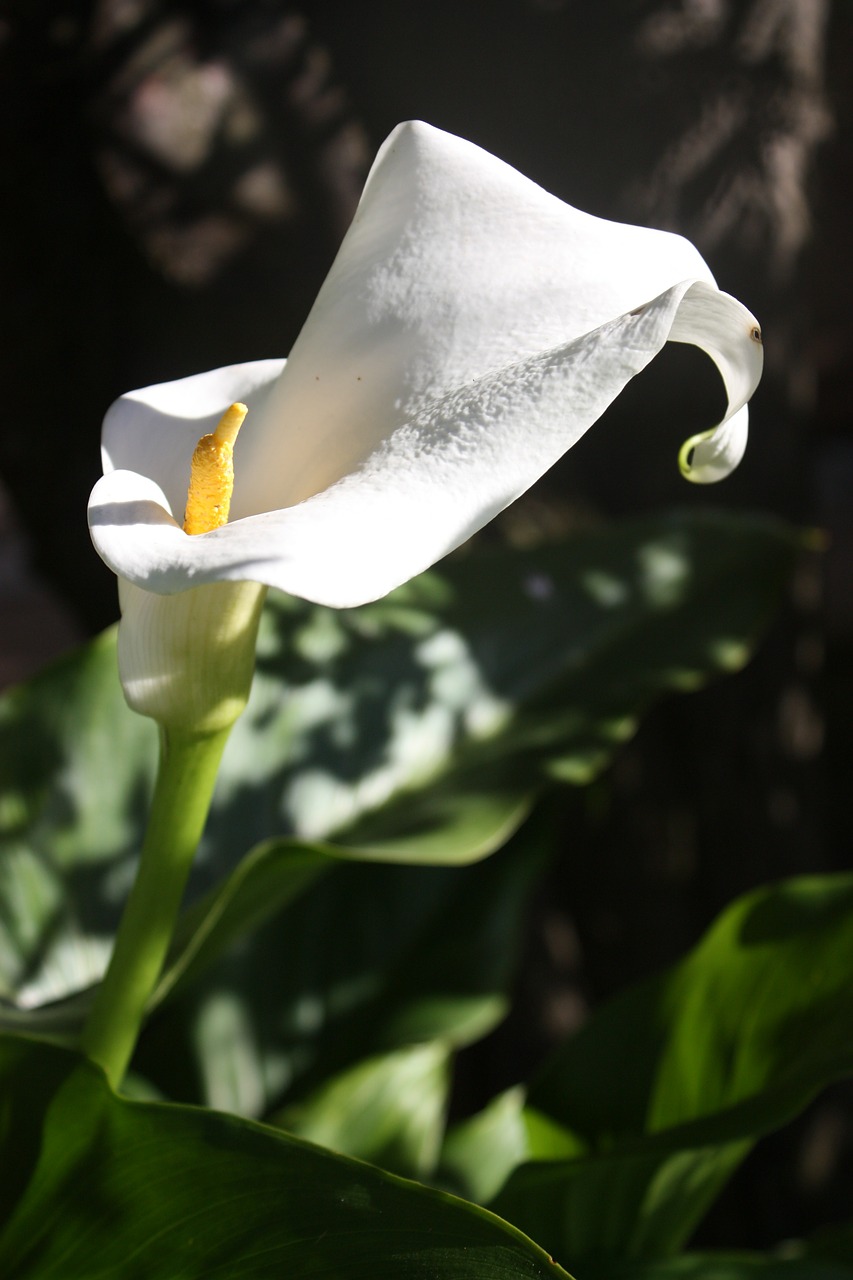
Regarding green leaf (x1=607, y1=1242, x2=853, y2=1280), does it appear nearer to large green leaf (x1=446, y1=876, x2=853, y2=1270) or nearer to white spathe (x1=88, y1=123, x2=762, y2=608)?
large green leaf (x1=446, y1=876, x2=853, y2=1270)

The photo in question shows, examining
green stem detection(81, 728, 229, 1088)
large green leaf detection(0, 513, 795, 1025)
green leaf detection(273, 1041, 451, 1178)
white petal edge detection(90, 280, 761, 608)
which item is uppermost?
white petal edge detection(90, 280, 761, 608)

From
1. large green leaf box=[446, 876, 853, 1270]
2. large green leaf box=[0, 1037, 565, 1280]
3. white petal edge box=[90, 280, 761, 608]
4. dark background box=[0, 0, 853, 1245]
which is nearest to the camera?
white petal edge box=[90, 280, 761, 608]

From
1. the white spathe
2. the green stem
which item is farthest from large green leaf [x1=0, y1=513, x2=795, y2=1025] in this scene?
the white spathe

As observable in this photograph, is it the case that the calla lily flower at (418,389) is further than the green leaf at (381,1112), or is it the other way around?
the green leaf at (381,1112)

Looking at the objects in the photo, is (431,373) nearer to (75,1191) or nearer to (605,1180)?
(75,1191)

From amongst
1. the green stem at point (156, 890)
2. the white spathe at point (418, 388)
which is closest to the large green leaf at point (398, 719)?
the green stem at point (156, 890)

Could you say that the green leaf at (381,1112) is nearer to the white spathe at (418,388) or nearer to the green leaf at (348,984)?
the green leaf at (348,984)

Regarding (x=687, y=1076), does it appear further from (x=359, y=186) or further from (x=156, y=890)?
(x=359, y=186)
